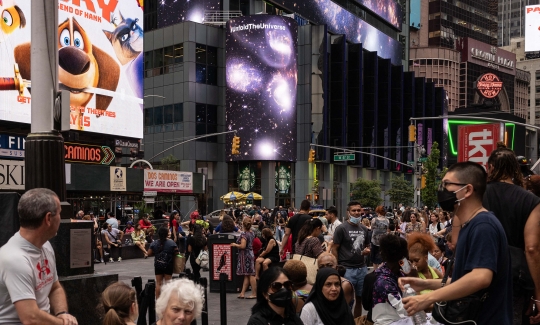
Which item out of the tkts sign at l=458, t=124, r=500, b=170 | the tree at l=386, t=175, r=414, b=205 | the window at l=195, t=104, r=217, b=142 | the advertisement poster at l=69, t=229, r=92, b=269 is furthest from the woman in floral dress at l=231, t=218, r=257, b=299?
the tree at l=386, t=175, r=414, b=205

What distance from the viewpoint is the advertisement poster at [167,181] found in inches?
1601

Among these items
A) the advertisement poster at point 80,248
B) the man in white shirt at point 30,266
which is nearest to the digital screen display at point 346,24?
the advertisement poster at point 80,248

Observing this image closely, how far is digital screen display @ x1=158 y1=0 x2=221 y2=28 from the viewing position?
65.5 m

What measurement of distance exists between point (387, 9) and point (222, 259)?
277 ft

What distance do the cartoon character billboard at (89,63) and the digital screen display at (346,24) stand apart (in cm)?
3129

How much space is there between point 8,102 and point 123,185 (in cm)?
846

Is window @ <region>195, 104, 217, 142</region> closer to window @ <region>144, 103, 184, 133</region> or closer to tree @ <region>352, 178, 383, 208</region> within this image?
window @ <region>144, 103, 184, 133</region>

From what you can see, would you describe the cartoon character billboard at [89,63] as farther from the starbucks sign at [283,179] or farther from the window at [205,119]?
the starbucks sign at [283,179]

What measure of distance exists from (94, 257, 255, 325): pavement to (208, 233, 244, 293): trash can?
26cm

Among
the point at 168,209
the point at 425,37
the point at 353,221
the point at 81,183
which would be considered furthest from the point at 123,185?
the point at 425,37

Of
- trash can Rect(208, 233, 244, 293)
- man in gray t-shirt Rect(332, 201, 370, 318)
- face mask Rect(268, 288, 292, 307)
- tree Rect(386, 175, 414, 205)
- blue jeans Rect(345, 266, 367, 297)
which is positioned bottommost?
tree Rect(386, 175, 414, 205)

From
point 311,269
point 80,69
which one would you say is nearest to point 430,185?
point 80,69

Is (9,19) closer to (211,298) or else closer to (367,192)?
(211,298)

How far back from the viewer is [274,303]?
553 centimetres
